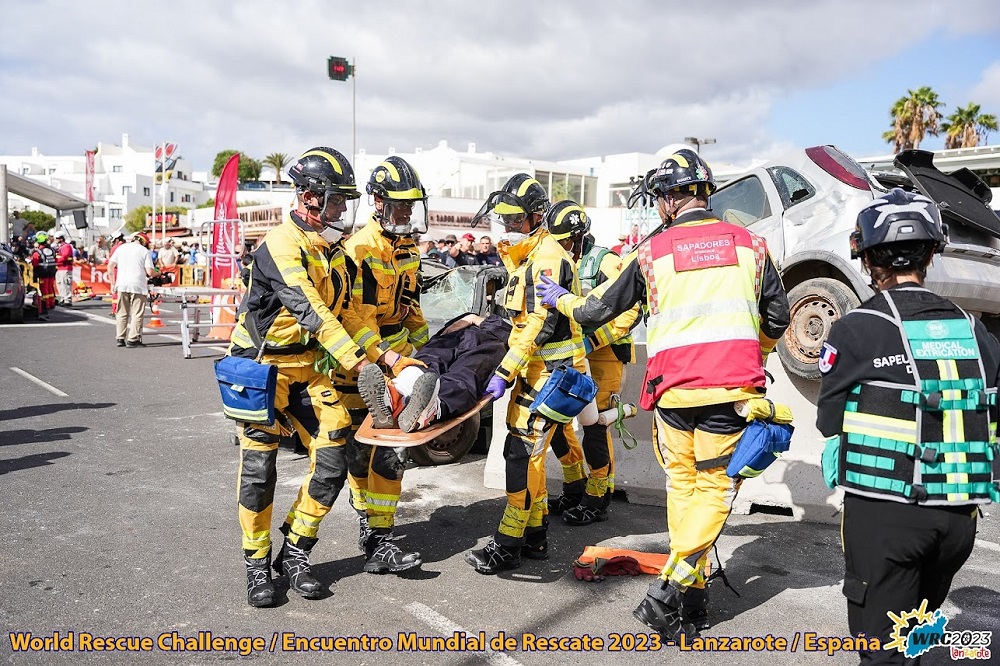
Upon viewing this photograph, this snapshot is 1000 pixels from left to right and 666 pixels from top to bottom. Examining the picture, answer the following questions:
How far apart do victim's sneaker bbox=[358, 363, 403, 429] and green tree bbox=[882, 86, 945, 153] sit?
3540cm

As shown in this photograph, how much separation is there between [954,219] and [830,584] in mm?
4083

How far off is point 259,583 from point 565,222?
129 inches

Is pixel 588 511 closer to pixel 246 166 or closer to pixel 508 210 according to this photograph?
pixel 508 210

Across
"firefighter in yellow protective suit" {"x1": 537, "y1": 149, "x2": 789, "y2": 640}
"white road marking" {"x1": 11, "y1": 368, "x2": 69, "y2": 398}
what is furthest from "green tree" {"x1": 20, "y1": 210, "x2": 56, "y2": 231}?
"firefighter in yellow protective suit" {"x1": 537, "y1": 149, "x2": 789, "y2": 640}

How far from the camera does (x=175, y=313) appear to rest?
2027 cm

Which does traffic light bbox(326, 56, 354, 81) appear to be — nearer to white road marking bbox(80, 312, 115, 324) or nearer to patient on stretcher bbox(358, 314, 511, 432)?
white road marking bbox(80, 312, 115, 324)

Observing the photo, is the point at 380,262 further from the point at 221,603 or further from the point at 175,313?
the point at 175,313

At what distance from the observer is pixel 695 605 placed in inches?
139

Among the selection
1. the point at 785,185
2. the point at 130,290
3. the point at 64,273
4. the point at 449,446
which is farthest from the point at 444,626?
the point at 64,273

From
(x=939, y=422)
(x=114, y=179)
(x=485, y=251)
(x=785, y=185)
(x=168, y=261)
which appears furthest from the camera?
(x=114, y=179)

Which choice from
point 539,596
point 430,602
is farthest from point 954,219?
point 430,602

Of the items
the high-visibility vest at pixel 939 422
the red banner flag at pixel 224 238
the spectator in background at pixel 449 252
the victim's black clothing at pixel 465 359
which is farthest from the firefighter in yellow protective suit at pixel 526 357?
the red banner flag at pixel 224 238

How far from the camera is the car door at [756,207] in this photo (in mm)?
7211

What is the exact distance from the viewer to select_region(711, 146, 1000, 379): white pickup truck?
632 cm
